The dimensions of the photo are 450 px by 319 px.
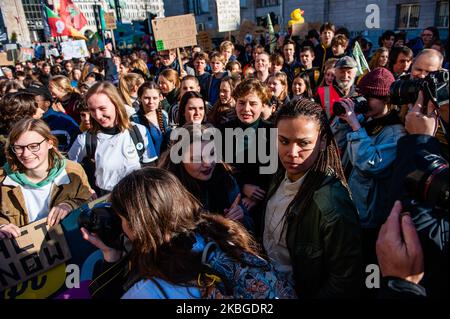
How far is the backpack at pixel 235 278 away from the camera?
3.69ft

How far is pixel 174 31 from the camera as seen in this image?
18.9 feet

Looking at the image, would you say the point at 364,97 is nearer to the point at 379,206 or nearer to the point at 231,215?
the point at 379,206

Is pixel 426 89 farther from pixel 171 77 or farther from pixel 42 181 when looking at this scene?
pixel 171 77

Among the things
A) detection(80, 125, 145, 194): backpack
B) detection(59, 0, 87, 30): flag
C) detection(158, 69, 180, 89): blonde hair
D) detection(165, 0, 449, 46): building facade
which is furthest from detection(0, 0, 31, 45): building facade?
detection(80, 125, 145, 194): backpack

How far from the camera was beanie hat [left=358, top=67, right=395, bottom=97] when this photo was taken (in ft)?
6.60

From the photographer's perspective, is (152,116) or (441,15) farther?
(441,15)

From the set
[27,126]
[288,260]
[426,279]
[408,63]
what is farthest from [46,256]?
[408,63]

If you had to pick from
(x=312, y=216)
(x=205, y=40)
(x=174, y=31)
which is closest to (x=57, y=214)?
(x=312, y=216)

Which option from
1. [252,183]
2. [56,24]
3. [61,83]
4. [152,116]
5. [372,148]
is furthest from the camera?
[56,24]

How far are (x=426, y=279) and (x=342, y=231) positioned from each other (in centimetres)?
37

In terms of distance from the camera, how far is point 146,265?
1.14 meters

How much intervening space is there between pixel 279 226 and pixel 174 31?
5.07 metres

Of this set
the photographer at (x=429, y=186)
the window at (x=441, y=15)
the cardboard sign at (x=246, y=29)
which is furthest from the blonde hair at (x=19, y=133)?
the window at (x=441, y=15)

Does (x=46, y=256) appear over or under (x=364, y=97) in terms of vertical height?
under
